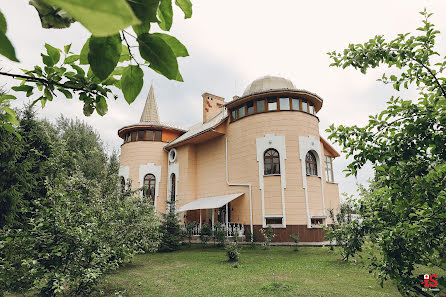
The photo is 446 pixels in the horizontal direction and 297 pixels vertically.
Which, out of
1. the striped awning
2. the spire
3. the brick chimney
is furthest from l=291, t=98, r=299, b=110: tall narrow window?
the spire

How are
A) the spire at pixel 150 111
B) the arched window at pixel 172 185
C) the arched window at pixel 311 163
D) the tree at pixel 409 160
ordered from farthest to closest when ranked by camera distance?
1. the spire at pixel 150 111
2. the arched window at pixel 172 185
3. the arched window at pixel 311 163
4. the tree at pixel 409 160

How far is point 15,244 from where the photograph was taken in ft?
13.1

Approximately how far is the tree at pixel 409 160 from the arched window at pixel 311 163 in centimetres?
1205

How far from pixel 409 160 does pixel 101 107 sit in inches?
101

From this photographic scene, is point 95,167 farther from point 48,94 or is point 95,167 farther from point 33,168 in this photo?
point 48,94

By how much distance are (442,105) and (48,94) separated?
9.19 ft

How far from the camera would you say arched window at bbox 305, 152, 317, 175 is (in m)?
14.5

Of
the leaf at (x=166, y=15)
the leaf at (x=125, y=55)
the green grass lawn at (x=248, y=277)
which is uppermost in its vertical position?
the leaf at (x=166, y=15)

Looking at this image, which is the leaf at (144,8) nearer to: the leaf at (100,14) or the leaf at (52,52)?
the leaf at (100,14)

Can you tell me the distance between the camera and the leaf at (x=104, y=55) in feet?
1.64

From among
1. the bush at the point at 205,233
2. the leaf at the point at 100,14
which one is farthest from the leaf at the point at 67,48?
the bush at the point at 205,233

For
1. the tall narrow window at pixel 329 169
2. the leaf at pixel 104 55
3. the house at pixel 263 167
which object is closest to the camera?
the leaf at pixel 104 55

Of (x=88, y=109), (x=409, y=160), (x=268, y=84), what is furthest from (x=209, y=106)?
(x=88, y=109)

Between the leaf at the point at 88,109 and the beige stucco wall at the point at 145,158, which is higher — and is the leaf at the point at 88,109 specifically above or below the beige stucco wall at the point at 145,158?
below
